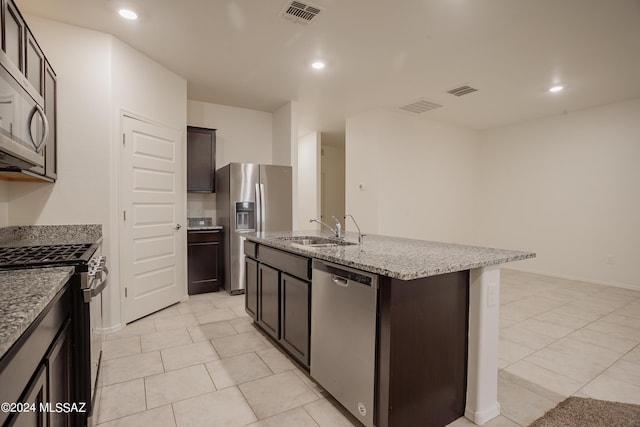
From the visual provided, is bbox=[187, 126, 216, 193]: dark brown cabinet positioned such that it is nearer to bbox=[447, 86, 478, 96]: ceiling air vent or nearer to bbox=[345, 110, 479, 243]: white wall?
bbox=[345, 110, 479, 243]: white wall

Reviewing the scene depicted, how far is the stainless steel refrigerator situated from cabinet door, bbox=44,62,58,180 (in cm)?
191

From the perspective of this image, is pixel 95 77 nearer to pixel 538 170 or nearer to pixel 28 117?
pixel 28 117

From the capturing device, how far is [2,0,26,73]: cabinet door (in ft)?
5.44

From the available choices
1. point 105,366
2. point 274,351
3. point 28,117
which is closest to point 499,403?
point 274,351

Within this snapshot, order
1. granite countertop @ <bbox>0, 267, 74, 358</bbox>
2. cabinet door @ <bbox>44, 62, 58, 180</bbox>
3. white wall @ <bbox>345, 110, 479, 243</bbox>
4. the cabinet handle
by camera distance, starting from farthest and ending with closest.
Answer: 1. white wall @ <bbox>345, 110, 479, 243</bbox>
2. cabinet door @ <bbox>44, 62, 58, 180</bbox>
3. the cabinet handle
4. granite countertop @ <bbox>0, 267, 74, 358</bbox>

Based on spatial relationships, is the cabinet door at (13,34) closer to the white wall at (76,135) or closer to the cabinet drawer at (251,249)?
the white wall at (76,135)

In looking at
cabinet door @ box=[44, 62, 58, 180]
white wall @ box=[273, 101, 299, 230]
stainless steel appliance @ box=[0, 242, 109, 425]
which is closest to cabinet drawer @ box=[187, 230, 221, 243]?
white wall @ box=[273, 101, 299, 230]

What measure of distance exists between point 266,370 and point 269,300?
563mm

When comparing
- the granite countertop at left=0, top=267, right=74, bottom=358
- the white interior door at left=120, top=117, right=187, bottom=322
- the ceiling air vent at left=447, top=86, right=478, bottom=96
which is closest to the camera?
the granite countertop at left=0, top=267, right=74, bottom=358

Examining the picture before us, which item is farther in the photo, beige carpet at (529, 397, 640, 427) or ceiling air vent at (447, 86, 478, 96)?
ceiling air vent at (447, 86, 478, 96)

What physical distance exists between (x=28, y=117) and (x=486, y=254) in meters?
2.69

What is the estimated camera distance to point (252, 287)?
3.10m

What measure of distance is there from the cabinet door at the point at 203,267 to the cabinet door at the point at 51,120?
6.19ft

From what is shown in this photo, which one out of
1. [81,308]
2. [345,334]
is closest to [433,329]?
[345,334]
